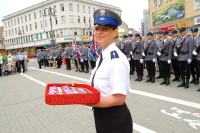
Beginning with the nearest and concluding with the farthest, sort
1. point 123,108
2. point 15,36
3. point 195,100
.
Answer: point 123,108 < point 195,100 < point 15,36

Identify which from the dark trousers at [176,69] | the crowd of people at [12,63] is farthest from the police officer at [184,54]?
the crowd of people at [12,63]

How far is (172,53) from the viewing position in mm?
10875

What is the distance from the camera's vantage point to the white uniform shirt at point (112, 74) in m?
2.10

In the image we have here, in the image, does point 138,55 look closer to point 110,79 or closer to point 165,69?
point 165,69

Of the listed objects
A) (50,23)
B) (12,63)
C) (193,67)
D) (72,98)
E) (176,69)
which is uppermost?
(50,23)

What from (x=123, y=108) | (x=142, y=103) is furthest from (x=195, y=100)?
(x=123, y=108)

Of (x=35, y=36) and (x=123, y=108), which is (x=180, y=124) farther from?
(x=35, y=36)

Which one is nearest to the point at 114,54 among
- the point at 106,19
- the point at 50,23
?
the point at 106,19

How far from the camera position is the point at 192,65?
10.3 m

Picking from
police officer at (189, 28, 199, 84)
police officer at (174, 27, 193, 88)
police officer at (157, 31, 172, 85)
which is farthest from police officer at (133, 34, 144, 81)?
police officer at (189, 28, 199, 84)

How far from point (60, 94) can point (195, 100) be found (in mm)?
6197

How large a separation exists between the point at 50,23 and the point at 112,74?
228ft

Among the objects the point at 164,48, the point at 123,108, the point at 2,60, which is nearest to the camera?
the point at 123,108

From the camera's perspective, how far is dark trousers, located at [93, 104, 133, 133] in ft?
7.48
